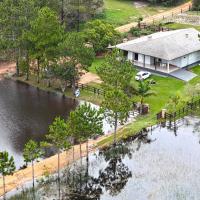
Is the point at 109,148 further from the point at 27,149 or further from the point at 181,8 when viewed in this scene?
the point at 181,8

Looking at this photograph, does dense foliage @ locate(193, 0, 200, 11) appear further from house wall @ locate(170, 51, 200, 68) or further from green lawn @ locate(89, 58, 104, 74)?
green lawn @ locate(89, 58, 104, 74)

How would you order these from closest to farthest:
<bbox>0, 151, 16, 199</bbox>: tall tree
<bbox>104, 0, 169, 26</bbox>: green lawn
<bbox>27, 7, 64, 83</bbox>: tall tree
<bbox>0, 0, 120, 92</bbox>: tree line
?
Answer: <bbox>0, 151, 16, 199</bbox>: tall tree, <bbox>0, 0, 120, 92</bbox>: tree line, <bbox>27, 7, 64, 83</bbox>: tall tree, <bbox>104, 0, 169, 26</bbox>: green lawn

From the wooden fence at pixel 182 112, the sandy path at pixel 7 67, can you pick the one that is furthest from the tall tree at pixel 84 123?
the sandy path at pixel 7 67

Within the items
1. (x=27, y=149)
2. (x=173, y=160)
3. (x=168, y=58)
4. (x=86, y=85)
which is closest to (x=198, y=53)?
(x=168, y=58)

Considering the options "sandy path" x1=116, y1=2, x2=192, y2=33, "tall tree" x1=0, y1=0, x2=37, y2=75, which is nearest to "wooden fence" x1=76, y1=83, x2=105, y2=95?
"tall tree" x1=0, y1=0, x2=37, y2=75

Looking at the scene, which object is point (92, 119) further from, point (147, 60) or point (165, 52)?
point (147, 60)

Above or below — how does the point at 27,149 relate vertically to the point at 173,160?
above

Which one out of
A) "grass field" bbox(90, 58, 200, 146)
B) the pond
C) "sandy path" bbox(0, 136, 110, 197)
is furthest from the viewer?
"grass field" bbox(90, 58, 200, 146)

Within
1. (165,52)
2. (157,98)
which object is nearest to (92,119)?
(157,98)
